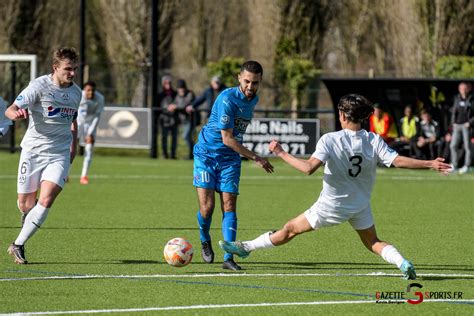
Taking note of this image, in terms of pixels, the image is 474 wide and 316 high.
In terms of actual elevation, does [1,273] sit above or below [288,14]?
below

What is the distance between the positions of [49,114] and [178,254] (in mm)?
2051

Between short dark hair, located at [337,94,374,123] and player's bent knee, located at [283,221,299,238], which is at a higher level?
short dark hair, located at [337,94,374,123]

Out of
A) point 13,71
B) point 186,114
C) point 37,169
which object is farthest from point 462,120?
point 37,169

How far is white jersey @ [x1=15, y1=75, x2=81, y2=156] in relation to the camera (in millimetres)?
11211

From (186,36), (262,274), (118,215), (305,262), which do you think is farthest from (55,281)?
(186,36)

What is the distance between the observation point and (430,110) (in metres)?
26.6

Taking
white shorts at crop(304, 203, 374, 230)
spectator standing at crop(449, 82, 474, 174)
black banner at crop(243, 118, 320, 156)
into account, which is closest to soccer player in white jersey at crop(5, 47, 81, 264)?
white shorts at crop(304, 203, 374, 230)

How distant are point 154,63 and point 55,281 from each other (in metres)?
20.0

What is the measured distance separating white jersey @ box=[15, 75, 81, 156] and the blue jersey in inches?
52.8

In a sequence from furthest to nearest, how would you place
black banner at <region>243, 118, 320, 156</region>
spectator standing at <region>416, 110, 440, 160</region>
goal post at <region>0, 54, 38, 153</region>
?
goal post at <region>0, 54, 38, 153</region>, black banner at <region>243, 118, 320, 156</region>, spectator standing at <region>416, 110, 440, 160</region>

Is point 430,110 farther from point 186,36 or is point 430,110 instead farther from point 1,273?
point 186,36

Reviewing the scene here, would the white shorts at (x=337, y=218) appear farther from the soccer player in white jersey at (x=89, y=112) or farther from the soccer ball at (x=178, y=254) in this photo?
the soccer player in white jersey at (x=89, y=112)

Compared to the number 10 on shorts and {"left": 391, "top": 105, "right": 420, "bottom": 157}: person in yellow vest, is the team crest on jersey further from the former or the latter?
{"left": 391, "top": 105, "right": 420, "bottom": 157}: person in yellow vest

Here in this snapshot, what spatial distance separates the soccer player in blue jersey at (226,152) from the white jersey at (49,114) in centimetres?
134
